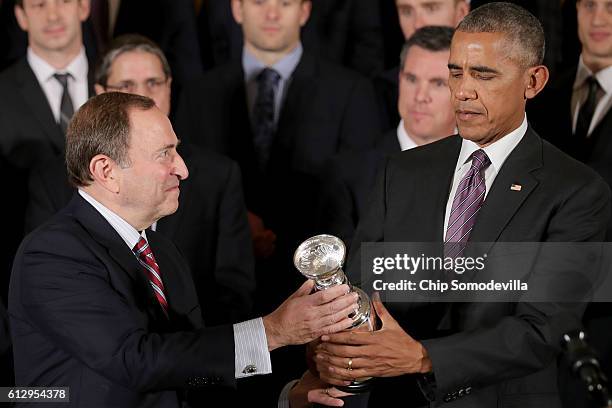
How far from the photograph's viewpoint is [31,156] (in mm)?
4305

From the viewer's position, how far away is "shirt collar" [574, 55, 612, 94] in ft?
13.3

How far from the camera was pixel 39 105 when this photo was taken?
438cm

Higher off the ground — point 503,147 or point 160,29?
point 160,29

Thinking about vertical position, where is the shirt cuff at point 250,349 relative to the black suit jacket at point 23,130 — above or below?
below

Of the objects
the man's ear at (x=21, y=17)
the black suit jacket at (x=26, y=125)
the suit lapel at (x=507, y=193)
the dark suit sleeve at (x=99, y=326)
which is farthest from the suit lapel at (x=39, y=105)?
the suit lapel at (x=507, y=193)

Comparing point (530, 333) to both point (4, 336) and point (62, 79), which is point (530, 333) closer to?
point (4, 336)

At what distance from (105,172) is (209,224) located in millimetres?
1076

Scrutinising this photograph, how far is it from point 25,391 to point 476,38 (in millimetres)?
1476

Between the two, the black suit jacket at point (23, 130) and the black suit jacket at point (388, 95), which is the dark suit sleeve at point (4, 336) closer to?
the black suit jacket at point (23, 130)

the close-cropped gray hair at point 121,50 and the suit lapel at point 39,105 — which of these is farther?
the suit lapel at point 39,105

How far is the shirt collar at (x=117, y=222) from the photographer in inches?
112

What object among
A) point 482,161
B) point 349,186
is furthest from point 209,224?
point 482,161

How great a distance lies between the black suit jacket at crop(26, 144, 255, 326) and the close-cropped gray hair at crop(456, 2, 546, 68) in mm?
1275

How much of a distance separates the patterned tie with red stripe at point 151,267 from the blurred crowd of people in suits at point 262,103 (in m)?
0.81
